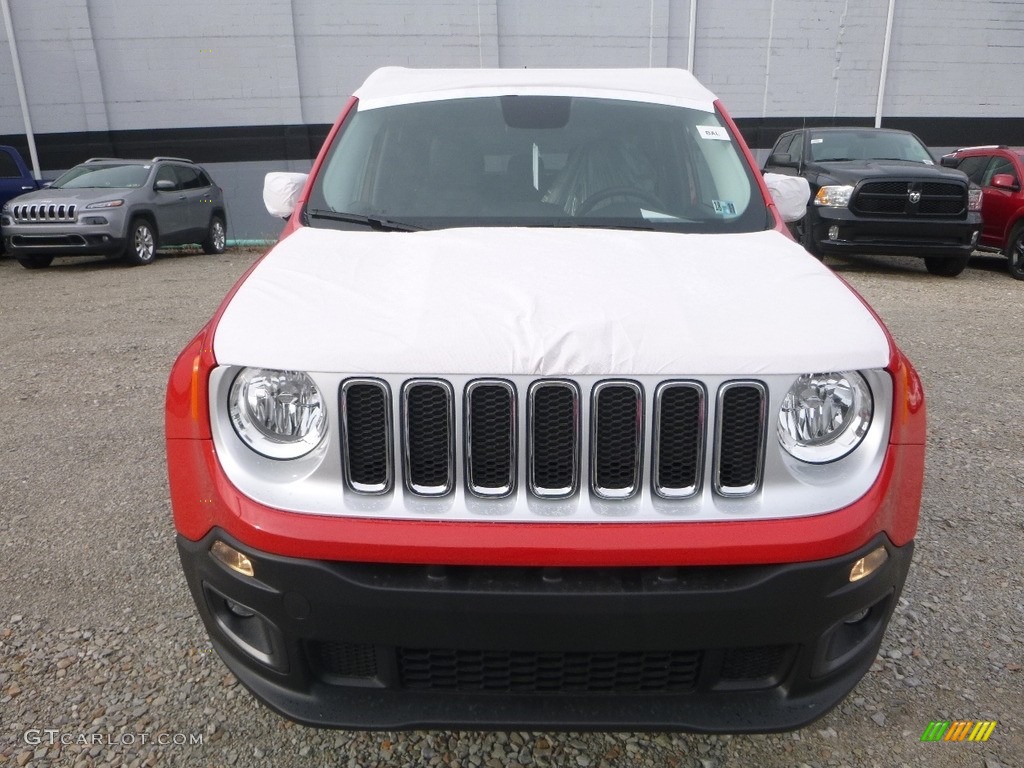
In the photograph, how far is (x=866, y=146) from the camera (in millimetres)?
10555

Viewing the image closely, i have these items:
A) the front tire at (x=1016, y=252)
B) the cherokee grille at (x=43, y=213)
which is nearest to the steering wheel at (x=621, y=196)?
the front tire at (x=1016, y=252)

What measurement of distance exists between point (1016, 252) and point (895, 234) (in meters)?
1.87

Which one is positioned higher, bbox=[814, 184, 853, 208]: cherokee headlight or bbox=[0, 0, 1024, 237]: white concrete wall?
bbox=[0, 0, 1024, 237]: white concrete wall

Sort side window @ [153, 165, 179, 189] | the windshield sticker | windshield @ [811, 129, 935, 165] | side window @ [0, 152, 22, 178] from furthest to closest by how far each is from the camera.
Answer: side window @ [0, 152, 22, 178], side window @ [153, 165, 179, 189], windshield @ [811, 129, 935, 165], the windshield sticker

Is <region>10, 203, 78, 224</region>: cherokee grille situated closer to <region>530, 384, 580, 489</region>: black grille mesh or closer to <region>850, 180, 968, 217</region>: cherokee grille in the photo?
<region>850, 180, 968, 217</region>: cherokee grille

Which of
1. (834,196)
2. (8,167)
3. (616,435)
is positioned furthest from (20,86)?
(616,435)

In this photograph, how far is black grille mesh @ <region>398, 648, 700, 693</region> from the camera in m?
1.67

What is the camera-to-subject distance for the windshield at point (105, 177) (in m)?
11.7

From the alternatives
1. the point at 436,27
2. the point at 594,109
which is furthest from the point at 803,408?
the point at 436,27

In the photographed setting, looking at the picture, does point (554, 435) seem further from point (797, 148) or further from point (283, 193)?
point (797, 148)

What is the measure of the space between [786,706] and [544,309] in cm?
102

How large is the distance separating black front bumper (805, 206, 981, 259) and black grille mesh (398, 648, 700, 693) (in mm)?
8956

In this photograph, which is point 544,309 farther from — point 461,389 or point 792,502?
point 792,502

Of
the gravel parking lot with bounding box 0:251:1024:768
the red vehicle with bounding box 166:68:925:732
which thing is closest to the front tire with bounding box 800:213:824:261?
the gravel parking lot with bounding box 0:251:1024:768
